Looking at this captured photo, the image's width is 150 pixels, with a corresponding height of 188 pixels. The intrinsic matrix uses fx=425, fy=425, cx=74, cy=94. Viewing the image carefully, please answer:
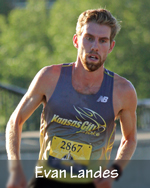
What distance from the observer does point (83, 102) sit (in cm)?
324

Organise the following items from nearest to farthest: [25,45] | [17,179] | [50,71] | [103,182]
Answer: [17,179]
[103,182]
[50,71]
[25,45]

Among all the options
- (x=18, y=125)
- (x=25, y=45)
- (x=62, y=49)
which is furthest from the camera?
(x=25, y=45)

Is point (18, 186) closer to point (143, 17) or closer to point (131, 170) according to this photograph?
point (131, 170)

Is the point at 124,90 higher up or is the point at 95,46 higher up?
the point at 95,46

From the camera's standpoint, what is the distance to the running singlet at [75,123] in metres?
3.21

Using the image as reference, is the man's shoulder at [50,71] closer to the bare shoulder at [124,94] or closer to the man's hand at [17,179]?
the bare shoulder at [124,94]

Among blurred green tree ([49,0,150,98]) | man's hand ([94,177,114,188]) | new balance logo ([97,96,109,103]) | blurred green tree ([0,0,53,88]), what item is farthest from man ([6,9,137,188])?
blurred green tree ([0,0,53,88])

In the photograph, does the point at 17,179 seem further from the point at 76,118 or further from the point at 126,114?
the point at 126,114

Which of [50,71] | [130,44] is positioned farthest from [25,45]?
[50,71]

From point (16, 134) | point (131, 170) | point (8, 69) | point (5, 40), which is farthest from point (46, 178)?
point (5, 40)

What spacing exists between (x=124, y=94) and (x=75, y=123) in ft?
1.54

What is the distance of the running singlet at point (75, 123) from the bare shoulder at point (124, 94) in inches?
2.7

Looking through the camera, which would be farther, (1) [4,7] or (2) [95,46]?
(1) [4,7]

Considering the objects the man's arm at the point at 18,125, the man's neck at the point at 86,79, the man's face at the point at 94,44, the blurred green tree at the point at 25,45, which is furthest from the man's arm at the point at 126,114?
the blurred green tree at the point at 25,45
